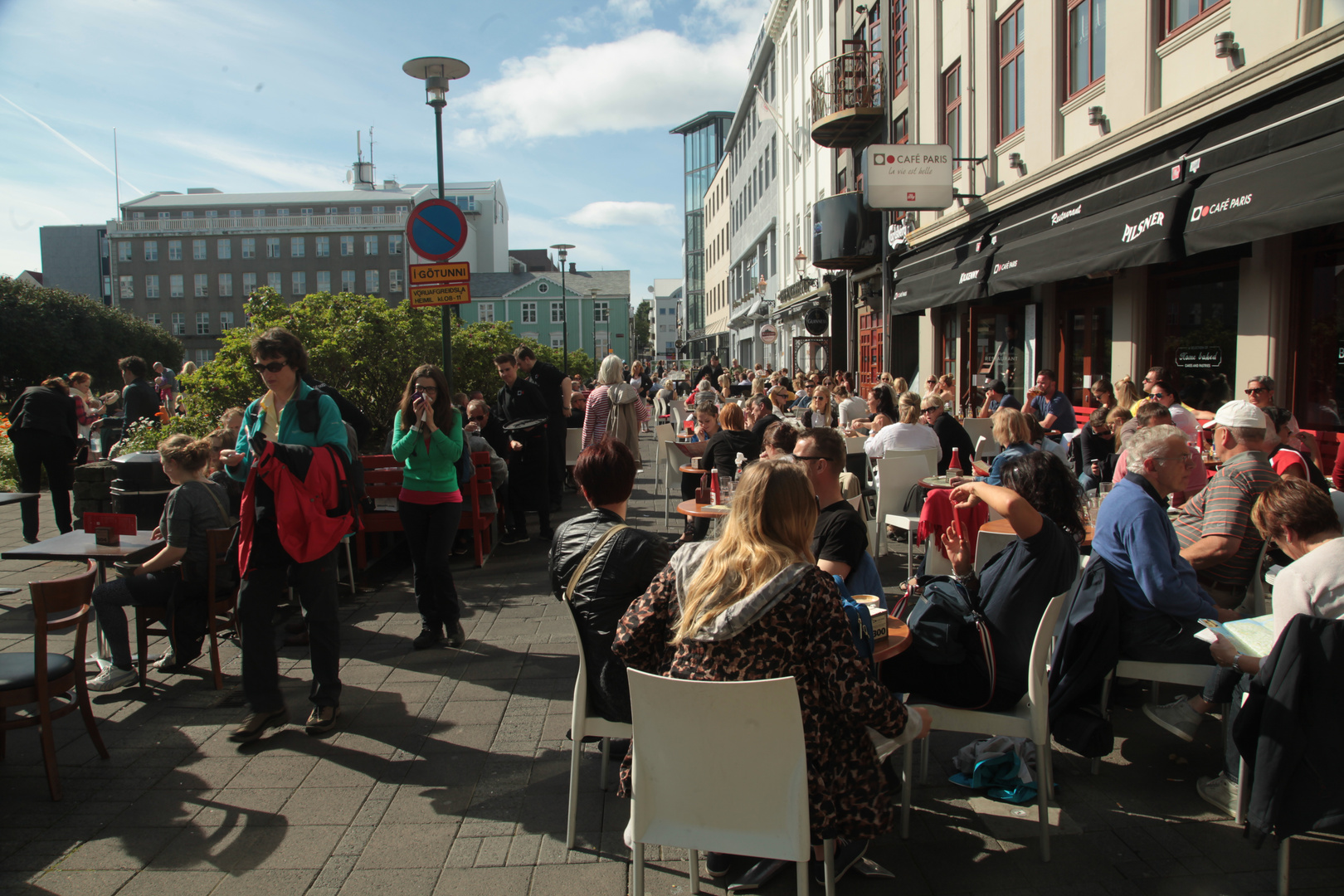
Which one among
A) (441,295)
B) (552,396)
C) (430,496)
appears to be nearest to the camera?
(430,496)

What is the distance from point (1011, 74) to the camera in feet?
45.5

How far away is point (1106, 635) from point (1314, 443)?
5783 mm

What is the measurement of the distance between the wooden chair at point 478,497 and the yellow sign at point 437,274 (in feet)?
5.03

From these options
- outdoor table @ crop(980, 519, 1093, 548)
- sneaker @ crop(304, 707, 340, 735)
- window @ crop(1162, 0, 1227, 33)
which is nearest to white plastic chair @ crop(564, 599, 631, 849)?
sneaker @ crop(304, 707, 340, 735)

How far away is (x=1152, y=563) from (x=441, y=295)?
18.9 feet

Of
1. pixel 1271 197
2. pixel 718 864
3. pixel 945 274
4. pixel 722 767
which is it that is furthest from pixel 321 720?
pixel 945 274

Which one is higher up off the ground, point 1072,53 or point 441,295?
point 1072,53

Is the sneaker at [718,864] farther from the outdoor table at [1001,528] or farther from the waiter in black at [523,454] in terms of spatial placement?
the waiter in black at [523,454]

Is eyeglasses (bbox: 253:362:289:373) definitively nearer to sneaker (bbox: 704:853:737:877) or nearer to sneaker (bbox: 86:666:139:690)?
sneaker (bbox: 86:666:139:690)

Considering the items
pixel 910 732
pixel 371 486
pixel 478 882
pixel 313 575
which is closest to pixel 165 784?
pixel 313 575

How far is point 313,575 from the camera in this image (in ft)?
13.0

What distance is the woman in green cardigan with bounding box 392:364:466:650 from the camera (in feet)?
16.7

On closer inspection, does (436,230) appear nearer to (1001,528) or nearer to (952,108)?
(1001,528)

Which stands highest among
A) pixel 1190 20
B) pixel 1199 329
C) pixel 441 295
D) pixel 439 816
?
pixel 1190 20
